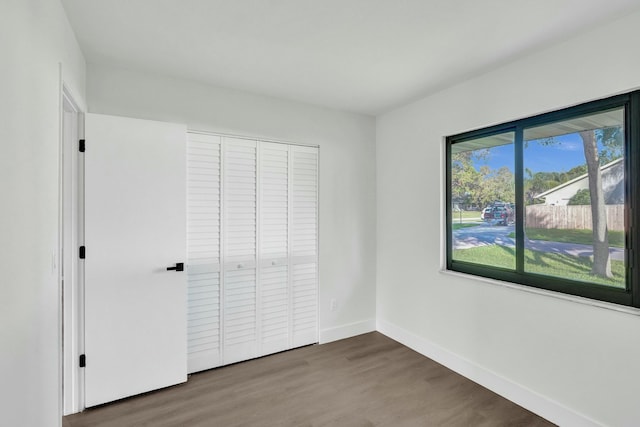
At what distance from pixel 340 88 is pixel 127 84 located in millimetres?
1734

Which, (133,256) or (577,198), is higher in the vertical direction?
Answer: (577,198)

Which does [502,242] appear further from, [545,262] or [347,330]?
[347,330]

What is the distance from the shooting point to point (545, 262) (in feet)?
7.54

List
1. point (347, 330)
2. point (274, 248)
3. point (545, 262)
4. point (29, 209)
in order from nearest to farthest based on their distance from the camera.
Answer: point (29, 209) → point (545, 262) → point (274, 248) → point (347, 330)

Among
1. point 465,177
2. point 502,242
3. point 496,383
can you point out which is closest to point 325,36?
point 465,177

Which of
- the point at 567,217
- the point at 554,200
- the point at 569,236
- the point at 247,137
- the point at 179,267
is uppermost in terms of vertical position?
the point at 247,137

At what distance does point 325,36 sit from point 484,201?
1.86 metres

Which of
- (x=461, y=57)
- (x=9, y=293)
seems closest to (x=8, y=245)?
(x=9, y=293)

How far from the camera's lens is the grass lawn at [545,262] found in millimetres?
1967

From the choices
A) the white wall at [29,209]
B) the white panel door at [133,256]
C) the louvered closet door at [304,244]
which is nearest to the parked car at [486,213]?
the louvered closet door at [304,244]

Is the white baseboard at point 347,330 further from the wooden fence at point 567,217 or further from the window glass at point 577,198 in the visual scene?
the wooden fence at point 567,217

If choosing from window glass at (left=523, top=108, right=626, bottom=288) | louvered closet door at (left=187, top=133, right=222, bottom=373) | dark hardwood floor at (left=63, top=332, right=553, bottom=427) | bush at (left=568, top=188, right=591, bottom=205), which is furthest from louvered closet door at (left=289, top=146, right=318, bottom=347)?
bush at (left=568, top=188, right=591, bottom=205)

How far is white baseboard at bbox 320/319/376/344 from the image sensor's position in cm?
338

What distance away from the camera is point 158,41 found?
2.09 m
